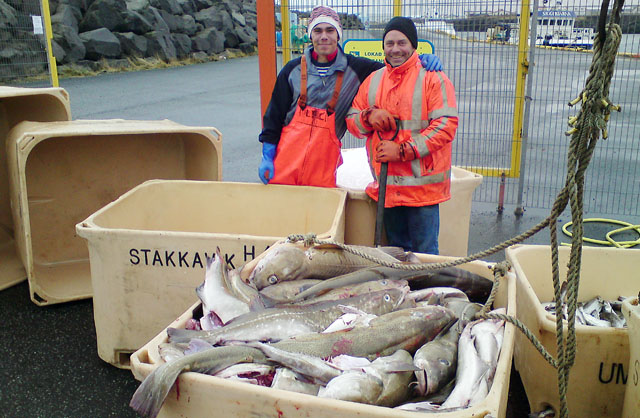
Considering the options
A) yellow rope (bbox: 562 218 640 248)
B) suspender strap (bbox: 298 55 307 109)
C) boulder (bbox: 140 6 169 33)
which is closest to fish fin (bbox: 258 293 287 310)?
suspender strap (bbox: 298 55 307 109)

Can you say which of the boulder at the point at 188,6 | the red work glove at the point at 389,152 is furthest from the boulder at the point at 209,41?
the red work glove at the point at 389,152

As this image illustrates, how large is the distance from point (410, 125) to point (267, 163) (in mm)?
1195

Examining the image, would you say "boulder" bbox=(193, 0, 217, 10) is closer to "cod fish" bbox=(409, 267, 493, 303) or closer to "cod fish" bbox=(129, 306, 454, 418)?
"cod fish" bbox=(409, 267, 493, 303)

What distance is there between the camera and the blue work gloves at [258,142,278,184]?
461 centimetres

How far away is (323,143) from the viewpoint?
4.45 metres

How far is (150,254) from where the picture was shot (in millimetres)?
3545

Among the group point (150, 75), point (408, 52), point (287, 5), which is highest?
point (287, 5)

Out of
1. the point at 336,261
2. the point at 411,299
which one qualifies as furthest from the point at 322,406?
the point at 336,261

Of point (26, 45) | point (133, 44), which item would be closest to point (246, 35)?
point (133, 44)

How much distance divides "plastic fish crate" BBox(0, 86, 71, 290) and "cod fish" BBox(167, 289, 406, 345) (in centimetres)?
365

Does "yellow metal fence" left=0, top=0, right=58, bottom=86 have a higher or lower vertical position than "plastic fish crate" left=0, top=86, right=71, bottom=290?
higher

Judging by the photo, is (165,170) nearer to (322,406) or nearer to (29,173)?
(29,173)

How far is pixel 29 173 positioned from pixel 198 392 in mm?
4107

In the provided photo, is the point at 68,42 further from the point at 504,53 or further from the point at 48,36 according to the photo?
the point at 504,53
